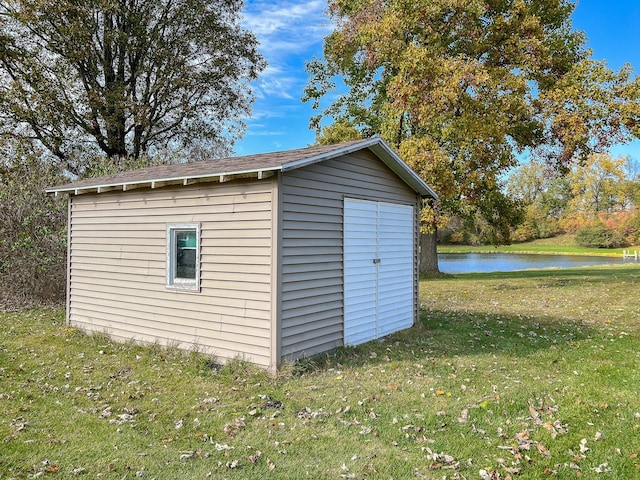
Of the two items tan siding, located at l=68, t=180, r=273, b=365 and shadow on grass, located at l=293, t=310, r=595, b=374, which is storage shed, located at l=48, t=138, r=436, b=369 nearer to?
tan siding, located at l=68, t=180, r=273, b=365

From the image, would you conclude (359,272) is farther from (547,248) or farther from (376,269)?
(547,248)

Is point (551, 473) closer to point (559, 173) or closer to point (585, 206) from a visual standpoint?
point (559, 173)

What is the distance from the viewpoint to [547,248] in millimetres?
41781

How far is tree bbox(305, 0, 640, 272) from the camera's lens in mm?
13758

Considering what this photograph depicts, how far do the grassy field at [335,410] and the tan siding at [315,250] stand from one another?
0.42 m

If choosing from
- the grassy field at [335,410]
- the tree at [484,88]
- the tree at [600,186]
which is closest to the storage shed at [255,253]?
the grassy field at [335,410]

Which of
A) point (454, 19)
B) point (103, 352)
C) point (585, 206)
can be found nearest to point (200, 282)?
point (103, 352)

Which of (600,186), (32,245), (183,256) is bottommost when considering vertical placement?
(183,256)

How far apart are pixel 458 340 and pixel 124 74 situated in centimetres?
1836

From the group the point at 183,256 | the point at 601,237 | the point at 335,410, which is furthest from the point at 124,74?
the point at 601,237

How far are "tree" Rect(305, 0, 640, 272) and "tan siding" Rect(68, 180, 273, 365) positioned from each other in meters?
8.78

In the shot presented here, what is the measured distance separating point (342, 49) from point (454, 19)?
429cm

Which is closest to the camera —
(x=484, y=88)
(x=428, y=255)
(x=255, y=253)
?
(x=255, y=253)

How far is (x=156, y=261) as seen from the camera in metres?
7.25
